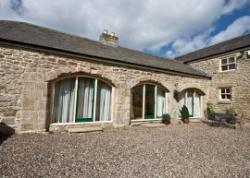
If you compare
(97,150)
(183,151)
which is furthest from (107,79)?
(183,151)

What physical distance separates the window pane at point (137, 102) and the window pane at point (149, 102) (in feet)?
1.49

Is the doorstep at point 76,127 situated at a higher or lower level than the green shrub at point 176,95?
lower

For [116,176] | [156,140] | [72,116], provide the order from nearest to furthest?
1. [116,176]
2. [156,140]
3. [72,116]

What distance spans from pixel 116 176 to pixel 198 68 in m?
13.9

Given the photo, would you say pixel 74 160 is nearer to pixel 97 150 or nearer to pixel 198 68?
pixel 97 150

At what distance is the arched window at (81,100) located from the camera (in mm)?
7816

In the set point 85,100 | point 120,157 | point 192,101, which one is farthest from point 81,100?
point 192,101

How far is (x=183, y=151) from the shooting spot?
5.50 m

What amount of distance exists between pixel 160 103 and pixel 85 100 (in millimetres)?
4981

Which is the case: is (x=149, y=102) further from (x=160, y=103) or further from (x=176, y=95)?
(x=176, y=95)

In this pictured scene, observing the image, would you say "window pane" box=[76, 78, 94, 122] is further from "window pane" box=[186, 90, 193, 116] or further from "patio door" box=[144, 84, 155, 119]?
"window pane" box=[186, 90, 193, 116]

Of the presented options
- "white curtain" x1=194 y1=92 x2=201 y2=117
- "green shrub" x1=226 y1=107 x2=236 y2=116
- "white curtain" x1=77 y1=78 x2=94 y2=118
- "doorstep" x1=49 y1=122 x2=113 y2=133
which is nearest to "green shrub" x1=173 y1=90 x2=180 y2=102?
"white curtain" x1=194 y1=92 x2=201 y2=117

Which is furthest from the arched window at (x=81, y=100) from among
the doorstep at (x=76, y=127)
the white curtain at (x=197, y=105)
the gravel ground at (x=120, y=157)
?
the white curtain at (x=197, y=105)

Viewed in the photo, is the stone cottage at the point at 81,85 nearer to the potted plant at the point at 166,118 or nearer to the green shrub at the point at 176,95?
the green shrub at the point at 176,95
